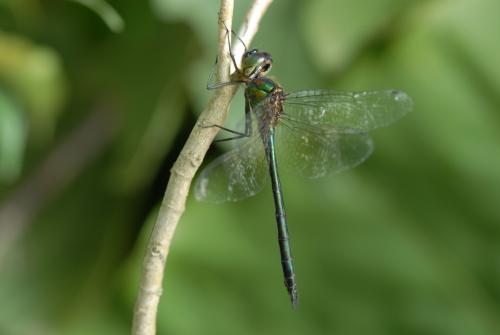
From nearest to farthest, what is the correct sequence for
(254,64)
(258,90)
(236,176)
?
(254,64) → (258,90) → (236,176)

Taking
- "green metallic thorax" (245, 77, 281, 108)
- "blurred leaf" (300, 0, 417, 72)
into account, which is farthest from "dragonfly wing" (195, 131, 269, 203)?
"blurred leaf" (300, 0, 417, 72)

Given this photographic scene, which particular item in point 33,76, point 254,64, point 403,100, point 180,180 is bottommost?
point 180,180

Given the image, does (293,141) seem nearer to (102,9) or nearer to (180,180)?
(102,9)

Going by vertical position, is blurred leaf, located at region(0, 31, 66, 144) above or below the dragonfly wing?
above

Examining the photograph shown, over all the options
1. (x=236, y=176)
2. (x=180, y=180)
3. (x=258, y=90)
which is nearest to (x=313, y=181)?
(x=236, y=176)

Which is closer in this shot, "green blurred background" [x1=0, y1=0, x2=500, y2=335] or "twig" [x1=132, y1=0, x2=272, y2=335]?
"twig" [x1=132, y1=0, x2=272, y2=335]

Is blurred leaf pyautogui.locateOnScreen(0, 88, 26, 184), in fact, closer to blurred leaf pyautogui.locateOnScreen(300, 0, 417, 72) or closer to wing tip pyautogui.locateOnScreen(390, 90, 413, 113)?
blurred leaf pyautogui.locateOnScreen(300, 0, 417, 72)

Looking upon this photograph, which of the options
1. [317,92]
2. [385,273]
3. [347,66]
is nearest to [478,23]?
[347,66]
